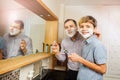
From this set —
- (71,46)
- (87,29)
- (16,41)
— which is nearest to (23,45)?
(16,41)

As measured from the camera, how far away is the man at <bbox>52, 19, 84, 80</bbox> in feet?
5.71

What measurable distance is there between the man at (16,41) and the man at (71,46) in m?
0.46

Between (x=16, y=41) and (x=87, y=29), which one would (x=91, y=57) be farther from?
(x=16, y=41)

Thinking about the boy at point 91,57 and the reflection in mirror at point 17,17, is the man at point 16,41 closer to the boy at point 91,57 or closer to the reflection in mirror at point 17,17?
the reflection in mirror at point 17,17

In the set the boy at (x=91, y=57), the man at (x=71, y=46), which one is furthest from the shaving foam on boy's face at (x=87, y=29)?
the man at (x=71, y=46)

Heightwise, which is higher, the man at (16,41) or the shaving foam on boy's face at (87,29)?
the shaving foam on boy's face at (87,29)

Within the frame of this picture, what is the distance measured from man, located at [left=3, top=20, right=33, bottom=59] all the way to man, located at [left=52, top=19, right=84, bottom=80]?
459 mm

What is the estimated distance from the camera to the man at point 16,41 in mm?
1062

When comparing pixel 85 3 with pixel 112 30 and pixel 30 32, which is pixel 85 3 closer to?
pixel 112 30

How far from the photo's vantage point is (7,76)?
963mm

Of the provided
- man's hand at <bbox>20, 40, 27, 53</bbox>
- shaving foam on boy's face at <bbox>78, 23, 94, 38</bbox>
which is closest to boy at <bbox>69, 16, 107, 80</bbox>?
shaving foam on boy's face at <bbox>78, 23, 94, 38</bbox>

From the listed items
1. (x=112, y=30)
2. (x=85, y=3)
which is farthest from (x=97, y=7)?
(x=112, y=30)

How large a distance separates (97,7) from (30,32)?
4.22 feet

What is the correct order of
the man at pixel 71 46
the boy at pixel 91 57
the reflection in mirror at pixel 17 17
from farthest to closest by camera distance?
the man at pixel 71 46
the boy at pixel 91 57
the reflection in mirror at pixel 17 17
